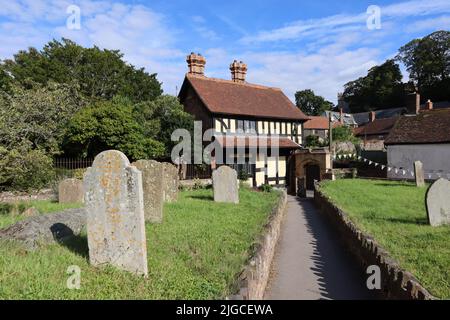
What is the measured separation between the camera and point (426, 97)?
60.6m

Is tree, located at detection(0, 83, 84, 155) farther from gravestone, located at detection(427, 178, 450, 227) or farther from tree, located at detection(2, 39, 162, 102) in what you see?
gravestone, located at detection(427, 178, 450, 227)

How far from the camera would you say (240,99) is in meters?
27.8

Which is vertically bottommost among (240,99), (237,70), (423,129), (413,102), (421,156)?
(421,156)

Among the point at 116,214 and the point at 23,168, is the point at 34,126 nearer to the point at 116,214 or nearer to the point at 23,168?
the point at 23,168

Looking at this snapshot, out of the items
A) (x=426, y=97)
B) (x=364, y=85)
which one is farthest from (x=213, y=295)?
(x=364, y=85)

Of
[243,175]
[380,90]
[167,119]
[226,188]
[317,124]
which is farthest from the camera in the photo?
[380,90]

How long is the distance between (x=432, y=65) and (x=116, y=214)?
2714 inches

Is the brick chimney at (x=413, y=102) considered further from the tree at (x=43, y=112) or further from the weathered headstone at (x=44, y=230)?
the weathered headstone at (x=44, y=230)

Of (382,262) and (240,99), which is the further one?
(240,99)

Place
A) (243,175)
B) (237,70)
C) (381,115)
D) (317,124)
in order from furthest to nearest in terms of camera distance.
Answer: (381,115)
(317,124)
(237,70)
(243,175)

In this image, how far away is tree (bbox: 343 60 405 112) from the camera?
68688 millimetres

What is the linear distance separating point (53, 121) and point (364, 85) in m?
68.4
